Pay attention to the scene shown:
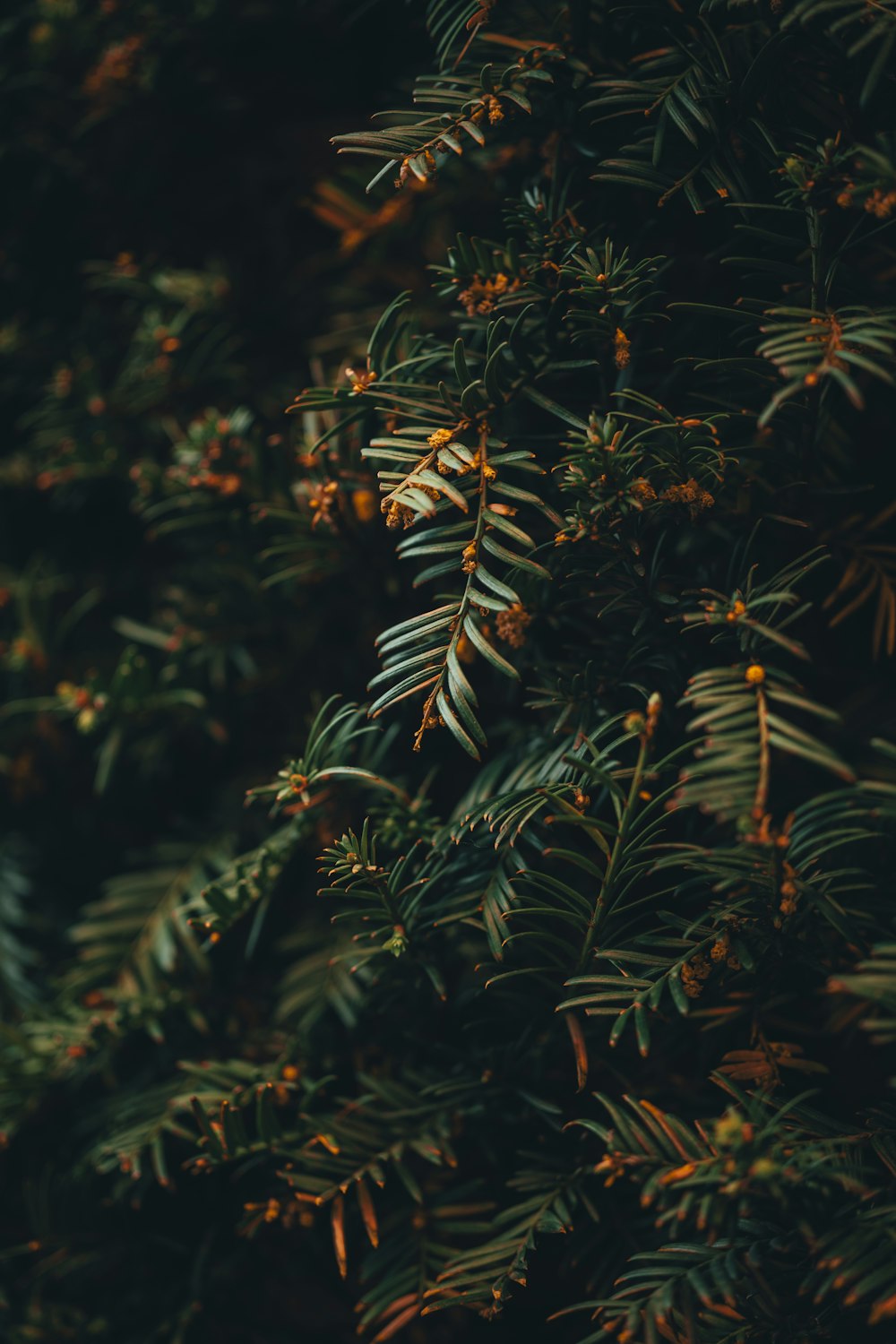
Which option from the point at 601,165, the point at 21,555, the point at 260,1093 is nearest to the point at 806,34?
the point at 601,165

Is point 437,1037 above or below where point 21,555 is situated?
below

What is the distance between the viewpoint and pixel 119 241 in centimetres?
92

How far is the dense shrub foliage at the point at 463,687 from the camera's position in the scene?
0.48 meters

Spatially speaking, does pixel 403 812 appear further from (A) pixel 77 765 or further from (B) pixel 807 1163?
(A) pixel 77 765

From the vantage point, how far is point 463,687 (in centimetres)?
47

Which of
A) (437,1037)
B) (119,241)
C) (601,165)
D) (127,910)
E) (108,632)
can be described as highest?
(119,241)

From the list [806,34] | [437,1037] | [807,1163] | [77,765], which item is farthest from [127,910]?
[806,34]

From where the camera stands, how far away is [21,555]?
969 millimetres

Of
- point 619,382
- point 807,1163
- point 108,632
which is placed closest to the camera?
point 807,1163

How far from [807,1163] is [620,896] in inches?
6.2

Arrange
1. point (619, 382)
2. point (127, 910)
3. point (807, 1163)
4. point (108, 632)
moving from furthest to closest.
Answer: point (108, 632) → point (127, 910) → point (619, 382) → point (807, 1163)

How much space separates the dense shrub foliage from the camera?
480mm

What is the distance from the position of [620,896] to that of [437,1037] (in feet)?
0.77

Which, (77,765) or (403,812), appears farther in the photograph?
(77,765)
